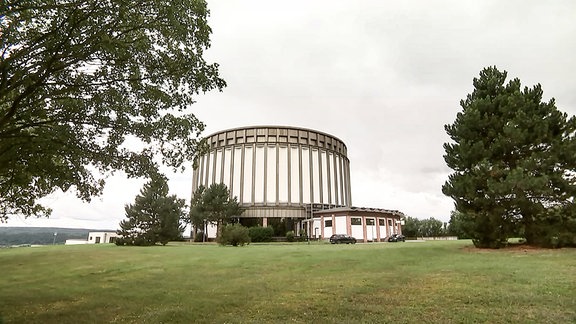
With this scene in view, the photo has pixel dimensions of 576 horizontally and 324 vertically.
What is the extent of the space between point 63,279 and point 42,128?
9.97 metres

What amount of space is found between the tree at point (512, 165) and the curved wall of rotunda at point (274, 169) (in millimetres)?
53382

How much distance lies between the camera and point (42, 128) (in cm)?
1099

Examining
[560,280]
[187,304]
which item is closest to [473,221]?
[560,280]

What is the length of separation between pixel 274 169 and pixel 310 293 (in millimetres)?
70041

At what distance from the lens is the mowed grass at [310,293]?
8.99 meters

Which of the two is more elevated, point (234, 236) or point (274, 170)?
point (274, 170)

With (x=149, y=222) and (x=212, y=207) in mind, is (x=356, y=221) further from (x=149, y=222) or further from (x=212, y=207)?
(x=149, y=222)

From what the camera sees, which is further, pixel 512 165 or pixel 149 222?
pixel 149 222

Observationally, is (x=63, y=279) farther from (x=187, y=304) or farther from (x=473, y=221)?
(x=473, y=221)

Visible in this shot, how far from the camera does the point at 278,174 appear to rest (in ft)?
266

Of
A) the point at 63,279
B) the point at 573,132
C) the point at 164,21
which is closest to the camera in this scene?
the point at 164,21

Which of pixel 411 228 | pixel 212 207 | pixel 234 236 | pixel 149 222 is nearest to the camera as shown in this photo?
pixel 234 236

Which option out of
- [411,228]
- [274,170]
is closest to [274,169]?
[274,170]

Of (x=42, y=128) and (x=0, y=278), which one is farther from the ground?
(x=42, y=128)
